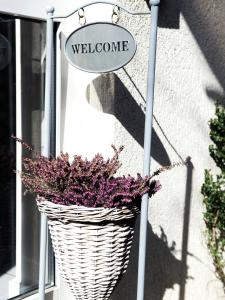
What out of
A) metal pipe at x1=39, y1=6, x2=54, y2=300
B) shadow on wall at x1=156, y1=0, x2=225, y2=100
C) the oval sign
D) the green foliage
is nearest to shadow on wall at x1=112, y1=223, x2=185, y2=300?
the green foliage

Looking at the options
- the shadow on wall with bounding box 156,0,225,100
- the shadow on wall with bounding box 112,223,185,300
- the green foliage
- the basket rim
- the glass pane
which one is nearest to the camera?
the basket rim

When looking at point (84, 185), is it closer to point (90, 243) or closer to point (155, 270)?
point (90, 243)

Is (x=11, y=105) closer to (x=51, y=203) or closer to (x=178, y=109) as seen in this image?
(x=51, y=203)

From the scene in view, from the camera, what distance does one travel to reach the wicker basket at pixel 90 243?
2.16 m

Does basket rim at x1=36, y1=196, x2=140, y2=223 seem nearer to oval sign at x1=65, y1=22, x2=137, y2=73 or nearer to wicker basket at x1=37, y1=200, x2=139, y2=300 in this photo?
wicker basket at x1=37, y1=200, x2=139, y2=300

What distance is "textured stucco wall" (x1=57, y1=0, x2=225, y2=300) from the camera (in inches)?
110

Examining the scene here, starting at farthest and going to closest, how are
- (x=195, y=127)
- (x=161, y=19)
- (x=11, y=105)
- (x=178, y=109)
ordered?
1. (x=195, y=127)
2. (x=178, y=109)
3. (x=161, y=19)
4. (x=11, y=105)

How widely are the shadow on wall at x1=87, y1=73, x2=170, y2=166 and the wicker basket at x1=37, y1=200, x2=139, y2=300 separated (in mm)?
739

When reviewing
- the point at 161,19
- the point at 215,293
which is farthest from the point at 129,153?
the point at 215,293

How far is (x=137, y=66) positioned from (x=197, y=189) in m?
1.29

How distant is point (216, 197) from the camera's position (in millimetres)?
3830

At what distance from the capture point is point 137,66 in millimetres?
2955

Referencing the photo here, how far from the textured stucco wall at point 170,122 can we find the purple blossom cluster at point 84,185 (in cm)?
55

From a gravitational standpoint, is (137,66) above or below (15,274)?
above
